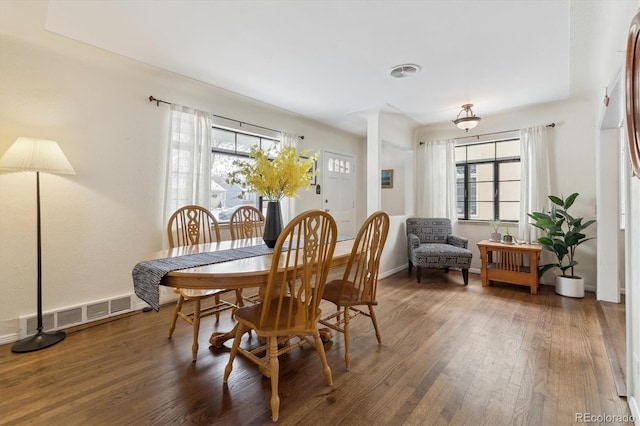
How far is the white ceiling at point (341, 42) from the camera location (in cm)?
203

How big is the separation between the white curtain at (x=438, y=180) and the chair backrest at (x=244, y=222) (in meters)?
3.09

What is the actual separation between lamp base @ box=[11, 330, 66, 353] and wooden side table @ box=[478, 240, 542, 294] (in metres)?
4.49

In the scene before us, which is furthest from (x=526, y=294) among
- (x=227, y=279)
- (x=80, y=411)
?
(x=80, y=411)

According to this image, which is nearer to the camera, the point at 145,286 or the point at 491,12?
the point at 145,286

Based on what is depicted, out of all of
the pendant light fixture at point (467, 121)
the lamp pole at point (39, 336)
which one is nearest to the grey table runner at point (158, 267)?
the lamp pole at point (39, 336)

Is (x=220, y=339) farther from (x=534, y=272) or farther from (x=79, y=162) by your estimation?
(x=534, y=272)

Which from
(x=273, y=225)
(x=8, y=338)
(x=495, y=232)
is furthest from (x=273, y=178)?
(x=495, y=232)

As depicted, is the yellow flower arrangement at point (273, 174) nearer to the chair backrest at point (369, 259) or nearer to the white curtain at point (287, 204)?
the chair backrest at point (369, 259)

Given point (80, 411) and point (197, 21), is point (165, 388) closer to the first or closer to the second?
point (80, 411)

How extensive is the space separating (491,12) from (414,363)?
8.21 ft

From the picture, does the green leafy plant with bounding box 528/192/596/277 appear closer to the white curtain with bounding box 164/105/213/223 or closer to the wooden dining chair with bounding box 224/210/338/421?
the wooden dining chair with bounding box 224/210/338/421

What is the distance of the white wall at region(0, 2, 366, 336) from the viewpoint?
2.26m

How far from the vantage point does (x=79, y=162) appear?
8.45ft

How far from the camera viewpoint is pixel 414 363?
6.46 feet
